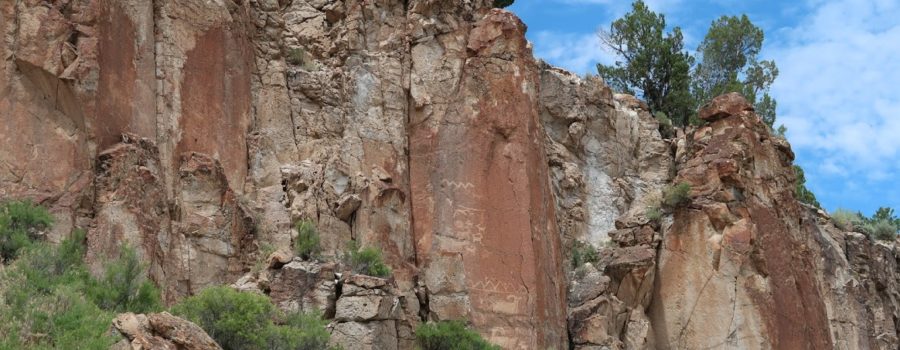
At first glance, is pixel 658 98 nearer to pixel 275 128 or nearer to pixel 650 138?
pixel 650 138

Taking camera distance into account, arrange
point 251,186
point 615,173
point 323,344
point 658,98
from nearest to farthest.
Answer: point 323,344 → point 251,186 → point 615,173 → point 658,98

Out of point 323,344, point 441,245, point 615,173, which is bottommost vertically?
point 323,344

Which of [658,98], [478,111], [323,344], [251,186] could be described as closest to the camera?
[323,344]

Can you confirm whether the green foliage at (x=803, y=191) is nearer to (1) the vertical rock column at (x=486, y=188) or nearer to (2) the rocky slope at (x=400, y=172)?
(2) the rocky slope at (x=400, y=172)

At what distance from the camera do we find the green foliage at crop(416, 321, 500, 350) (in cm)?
2423

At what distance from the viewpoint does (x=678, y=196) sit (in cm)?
3042

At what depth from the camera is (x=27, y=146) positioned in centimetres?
2159

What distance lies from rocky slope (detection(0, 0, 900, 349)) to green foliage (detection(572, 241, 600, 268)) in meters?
0.27

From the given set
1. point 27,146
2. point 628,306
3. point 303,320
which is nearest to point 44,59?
point 27,146

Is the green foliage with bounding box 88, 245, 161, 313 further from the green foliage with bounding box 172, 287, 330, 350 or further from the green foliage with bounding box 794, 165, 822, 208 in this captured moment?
the green foliage with bounding box 794, 165, 822, 208

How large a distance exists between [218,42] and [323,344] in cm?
756

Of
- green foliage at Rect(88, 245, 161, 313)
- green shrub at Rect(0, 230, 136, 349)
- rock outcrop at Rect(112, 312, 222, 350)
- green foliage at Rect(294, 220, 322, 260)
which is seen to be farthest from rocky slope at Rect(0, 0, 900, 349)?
green foliage at Rect(88, 245, 161, 313)

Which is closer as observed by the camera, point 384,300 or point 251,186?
point 384,300

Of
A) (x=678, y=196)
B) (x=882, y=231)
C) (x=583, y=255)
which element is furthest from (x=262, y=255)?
(x=882, y=231)
